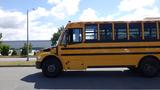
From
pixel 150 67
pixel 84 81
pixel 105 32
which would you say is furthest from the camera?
pixel 105 32

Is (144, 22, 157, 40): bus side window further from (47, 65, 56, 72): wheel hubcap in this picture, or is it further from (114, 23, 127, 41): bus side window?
(47, 65, 56, 72): wheel hubcap

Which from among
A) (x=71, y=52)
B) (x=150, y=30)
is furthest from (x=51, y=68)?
(x=150, y=30)

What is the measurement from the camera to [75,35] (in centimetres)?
1705

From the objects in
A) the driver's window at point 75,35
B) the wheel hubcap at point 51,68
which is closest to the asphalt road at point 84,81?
the wheel hubcap at point 51,68

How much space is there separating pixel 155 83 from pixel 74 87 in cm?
341

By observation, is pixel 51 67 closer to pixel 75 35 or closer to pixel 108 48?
pixel 75 35

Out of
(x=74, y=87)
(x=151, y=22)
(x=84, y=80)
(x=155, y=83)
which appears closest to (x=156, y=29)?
(x=151, y=22)

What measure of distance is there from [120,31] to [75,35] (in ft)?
6.76

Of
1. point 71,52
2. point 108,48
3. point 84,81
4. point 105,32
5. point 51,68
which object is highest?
point 105,32

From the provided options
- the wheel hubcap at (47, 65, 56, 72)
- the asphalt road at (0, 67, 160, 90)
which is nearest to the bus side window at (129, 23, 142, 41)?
the asphalt road at (0, 67, 160, 90)

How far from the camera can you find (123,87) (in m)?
14.1

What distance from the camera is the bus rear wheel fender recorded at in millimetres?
16984

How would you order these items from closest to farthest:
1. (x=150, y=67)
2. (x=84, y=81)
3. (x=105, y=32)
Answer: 1. (x=84, y=81)
2. (x=150, y=67)
3. (x=105, y=32)

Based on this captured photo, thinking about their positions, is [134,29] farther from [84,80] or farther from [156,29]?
[84,80]
